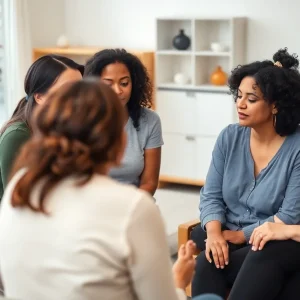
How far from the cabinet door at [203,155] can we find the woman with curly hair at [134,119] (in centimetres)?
226

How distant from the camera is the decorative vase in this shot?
16.3 feet

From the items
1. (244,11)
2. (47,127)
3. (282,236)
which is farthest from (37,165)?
(244,11)

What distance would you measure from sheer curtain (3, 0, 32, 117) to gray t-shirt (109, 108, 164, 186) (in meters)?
2.60

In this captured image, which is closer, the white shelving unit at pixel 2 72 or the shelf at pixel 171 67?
the shelf at pixel 171 67

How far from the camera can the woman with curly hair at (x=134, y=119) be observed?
2.75 meters

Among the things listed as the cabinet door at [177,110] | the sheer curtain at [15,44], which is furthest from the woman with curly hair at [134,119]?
the sheer curtain at [15,44]

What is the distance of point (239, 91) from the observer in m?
2.68

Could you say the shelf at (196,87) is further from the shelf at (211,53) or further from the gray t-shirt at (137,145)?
the gray t-shirt at (137,145)

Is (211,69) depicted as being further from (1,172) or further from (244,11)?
(1,172)

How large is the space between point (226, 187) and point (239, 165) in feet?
0.34

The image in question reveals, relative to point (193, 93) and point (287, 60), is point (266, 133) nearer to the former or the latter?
point (287, 60)

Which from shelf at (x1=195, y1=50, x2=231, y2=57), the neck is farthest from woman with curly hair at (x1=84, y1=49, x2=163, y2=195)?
shelf at (x1=195, y1=50, x2=231, y2=57)

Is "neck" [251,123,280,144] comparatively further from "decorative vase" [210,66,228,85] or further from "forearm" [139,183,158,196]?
"decorative vase" [210,66,228,85]

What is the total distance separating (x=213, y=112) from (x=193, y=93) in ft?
0.70
